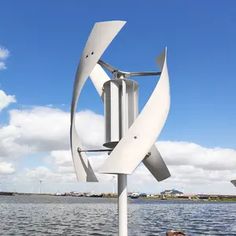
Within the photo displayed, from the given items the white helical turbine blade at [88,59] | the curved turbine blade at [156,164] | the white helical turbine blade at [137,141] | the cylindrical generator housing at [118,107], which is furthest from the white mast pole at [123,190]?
the curved turbine blade at [156,164]

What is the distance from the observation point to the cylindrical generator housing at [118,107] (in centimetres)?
1642

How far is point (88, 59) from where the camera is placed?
54.2ft

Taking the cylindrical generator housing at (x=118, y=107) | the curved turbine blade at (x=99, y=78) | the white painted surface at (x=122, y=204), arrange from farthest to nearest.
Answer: the curved turbine blade at (x=99, y=78)
the cylindrical generator housing at (x=118, y=107)
the white painted surface at (x=122, y=204)

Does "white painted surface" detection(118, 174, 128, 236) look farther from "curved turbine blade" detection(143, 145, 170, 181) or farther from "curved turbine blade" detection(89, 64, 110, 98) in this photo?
"curved turbine blade" detection(89, 64, 110, 98)

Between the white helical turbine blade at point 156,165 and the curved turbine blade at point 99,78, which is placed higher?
the curved turbine blade at point 99,78

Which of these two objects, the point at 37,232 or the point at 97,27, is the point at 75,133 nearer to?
the point at 97,27

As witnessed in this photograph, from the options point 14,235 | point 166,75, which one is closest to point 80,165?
point 166,75

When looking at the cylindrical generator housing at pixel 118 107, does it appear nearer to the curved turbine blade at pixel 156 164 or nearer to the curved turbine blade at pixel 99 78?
the curved turbine blade at pixel 99 78

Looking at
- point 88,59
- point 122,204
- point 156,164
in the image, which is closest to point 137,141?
point 122,204

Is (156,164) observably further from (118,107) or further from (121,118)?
(118,107)

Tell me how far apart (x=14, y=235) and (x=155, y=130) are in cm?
2902

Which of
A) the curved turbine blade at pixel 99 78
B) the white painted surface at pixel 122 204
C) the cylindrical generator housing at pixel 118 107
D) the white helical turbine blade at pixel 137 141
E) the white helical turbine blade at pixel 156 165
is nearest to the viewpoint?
the white helical turbine blade at pixel 137 141

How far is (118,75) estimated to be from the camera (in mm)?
17281

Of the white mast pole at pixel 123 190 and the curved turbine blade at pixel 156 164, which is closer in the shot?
the white mast pole at pixel 123 190
